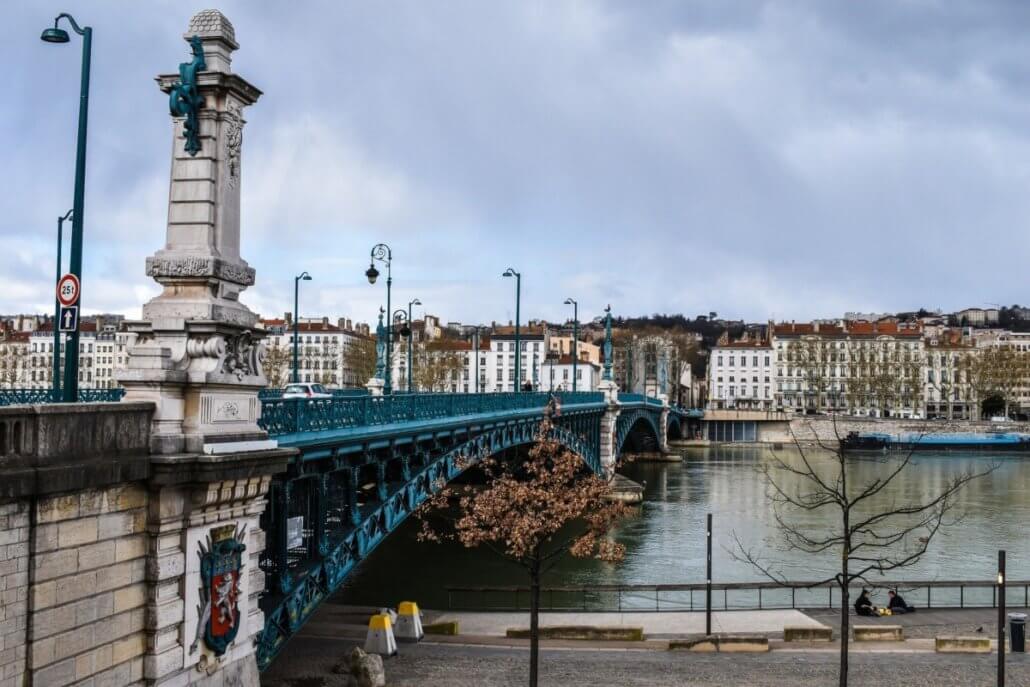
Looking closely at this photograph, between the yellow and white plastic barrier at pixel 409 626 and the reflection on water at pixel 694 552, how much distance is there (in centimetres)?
741

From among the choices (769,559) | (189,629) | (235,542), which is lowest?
(769,559)

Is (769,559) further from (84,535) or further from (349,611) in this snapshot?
(84,535)

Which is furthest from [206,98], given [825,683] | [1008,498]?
[1008,498]

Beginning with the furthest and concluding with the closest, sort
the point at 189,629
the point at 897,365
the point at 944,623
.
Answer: the point at 897,365 < the point at 944,623 < the point at 189,629

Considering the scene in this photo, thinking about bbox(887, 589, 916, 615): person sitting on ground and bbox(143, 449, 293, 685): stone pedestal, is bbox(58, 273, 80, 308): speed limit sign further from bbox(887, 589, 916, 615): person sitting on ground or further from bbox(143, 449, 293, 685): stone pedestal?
bbox(887, 589, 916, 615): person sitting on ground

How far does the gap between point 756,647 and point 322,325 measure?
140 m

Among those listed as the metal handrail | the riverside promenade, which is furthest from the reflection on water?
the riverside promenade

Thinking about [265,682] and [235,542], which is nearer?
[235,542]

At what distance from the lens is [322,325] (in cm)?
15900

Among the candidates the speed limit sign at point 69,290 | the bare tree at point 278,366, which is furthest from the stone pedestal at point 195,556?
the bare tree at point 278,366

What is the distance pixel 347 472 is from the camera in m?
24.5

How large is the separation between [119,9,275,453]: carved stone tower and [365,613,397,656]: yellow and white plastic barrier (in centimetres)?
887

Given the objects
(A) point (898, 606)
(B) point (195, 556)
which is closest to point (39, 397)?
(B) point (195, 556)

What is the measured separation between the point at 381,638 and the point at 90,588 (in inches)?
446
